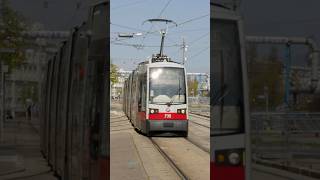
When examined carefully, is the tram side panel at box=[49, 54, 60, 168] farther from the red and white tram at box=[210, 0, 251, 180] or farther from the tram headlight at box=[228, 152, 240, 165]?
the tram headlight at box=[228, 152, 240, 165]

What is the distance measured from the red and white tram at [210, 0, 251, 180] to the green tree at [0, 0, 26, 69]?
4.58 feet

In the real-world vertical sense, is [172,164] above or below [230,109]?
below

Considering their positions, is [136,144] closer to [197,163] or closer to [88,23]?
[197,163]

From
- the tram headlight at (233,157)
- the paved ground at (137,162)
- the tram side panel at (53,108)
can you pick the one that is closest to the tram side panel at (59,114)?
the tram side panel at (53,108)

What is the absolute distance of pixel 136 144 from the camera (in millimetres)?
15758

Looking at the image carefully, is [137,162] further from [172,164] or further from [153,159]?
[172,164]

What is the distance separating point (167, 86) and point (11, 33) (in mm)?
13567

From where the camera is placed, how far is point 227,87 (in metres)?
3.95

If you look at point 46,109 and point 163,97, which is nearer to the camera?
point 46,109

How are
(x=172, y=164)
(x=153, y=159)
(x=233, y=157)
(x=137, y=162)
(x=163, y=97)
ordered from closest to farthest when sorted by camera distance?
(x=233, y=157)
(x=172, y=164)
(x=137, y=162)
(x=153, y=159)
(x=163, y=97)

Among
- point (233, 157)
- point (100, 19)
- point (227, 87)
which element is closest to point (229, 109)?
point (227, 87)

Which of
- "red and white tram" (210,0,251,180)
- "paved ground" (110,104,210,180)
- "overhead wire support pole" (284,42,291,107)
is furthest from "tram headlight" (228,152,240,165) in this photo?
"paved ground" (110,104,210,180)

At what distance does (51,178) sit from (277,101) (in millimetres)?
1757

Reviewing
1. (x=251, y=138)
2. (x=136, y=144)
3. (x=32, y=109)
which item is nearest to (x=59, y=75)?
(x=32, y=109)
